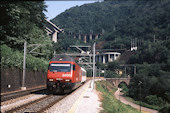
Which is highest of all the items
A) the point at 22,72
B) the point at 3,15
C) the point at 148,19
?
the point at 148,19

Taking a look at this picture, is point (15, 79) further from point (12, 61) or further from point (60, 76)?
point (60, 76)

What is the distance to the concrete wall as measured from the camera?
2730cm

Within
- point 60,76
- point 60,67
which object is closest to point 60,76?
point 60,76

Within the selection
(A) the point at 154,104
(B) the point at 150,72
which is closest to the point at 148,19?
(B) the point at 150,72

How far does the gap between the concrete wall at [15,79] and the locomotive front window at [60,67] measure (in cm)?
808

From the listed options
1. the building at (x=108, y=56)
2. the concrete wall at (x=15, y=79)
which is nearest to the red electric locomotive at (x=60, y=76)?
the concrete wall at (x=15, y=79)

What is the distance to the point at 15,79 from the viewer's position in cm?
3112

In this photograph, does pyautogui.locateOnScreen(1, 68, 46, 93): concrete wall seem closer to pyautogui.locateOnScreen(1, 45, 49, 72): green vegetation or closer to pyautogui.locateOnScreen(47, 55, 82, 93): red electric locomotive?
pyautogui.locateOnScreen(1, 45, 49, 72): green vegetation

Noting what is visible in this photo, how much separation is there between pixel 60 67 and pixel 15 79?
37.7ft

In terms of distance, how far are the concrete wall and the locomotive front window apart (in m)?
8.08

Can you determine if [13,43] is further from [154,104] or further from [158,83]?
[158,83]

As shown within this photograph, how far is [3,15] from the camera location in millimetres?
29281

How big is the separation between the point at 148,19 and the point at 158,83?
120 meters

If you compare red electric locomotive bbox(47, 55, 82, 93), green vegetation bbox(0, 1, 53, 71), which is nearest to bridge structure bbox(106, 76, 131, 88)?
green vegetation bbox(0, 1, 53, 71)
